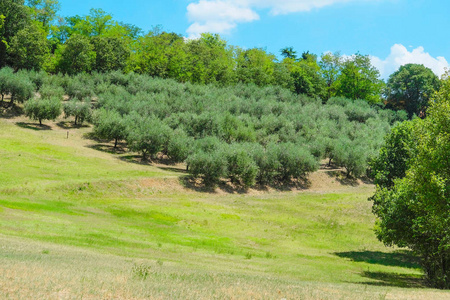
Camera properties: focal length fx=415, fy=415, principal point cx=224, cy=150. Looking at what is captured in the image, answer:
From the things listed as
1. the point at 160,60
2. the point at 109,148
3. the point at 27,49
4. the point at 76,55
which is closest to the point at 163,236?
the point at 109,148

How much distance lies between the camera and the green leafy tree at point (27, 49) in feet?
384

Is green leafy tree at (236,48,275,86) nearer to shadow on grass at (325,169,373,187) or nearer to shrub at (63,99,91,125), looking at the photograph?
shadow on grass at (325,169,373,187)

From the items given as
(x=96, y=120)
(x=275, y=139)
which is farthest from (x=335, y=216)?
(x=96, y=120)

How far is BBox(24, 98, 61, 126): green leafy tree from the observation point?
3649 inches

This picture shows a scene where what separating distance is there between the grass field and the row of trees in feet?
144

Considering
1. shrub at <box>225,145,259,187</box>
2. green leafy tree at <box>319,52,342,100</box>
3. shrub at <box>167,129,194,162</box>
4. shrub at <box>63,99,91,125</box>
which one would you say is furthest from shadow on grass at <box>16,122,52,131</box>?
green leafy tree at <box>319,52,342,100</box>

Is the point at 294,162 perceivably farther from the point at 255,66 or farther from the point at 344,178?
the point at 255,66

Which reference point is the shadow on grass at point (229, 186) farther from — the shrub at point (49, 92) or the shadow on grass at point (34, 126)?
the shrub at point (49, 92)

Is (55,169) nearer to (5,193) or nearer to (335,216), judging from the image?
(5,193)

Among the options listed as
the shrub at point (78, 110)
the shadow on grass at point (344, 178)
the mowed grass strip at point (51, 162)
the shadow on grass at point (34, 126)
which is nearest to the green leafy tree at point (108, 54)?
the shrub at point (78, 110)

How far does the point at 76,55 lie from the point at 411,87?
12501cm

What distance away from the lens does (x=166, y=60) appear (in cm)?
15412

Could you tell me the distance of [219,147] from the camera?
282 feet

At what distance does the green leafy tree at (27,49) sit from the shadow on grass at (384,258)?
109 m
